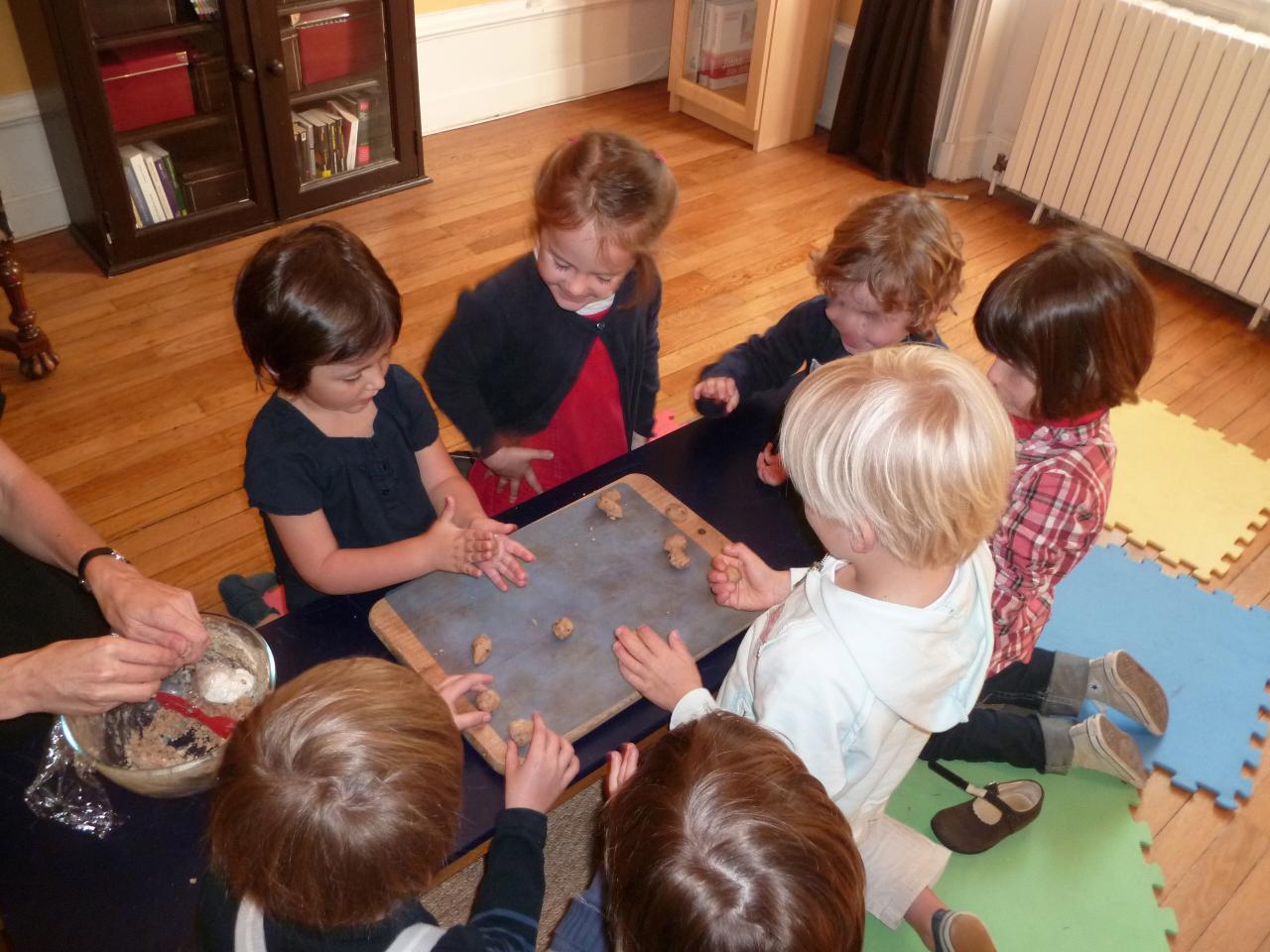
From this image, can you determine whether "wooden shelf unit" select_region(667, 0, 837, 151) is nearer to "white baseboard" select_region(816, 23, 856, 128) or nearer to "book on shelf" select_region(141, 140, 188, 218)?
"white baseboard" select_region(816, 23, 856, 128)

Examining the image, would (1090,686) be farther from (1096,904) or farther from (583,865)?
(583,865)

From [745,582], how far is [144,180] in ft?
8.97

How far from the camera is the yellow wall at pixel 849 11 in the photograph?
4.21 m

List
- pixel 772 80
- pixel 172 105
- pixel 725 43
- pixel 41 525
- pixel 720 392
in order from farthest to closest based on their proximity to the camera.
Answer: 1. pixel 725 43
2. pixel 772 80
3. pixel 172 105
4. pixel 720 392
5. pixel 41 525

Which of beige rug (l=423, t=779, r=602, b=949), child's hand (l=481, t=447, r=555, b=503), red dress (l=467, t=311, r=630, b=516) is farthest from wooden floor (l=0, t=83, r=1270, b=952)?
beige rug (l=423, t=779, r=602, b=949)

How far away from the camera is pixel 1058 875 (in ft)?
6.19

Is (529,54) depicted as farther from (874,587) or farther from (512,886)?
(512,886)

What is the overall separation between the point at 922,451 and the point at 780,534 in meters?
0.52

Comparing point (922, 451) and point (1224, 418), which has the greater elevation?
point (922, 451)

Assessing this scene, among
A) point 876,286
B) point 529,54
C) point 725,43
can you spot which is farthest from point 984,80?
point 876,286

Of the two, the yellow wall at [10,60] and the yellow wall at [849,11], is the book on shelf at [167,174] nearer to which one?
the yellow wall at [10,60]

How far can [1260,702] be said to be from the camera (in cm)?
220

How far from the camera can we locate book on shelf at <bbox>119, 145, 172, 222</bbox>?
124 inches

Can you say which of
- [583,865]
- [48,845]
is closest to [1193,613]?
[583,865]
